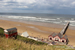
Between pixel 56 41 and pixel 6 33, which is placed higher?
pixel 6 33

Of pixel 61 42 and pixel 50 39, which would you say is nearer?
pixel 61 42

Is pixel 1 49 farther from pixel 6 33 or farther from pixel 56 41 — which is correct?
pixel 56 41

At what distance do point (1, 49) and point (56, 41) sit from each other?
66.8 ft

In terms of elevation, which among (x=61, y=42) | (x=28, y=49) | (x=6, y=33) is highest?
(x=28, y=49)

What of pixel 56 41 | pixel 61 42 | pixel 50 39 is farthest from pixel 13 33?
pixel 61 42

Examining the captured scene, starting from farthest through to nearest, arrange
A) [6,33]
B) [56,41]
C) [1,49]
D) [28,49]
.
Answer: [56,41] → [6,33] → [28,49] → [1,49]

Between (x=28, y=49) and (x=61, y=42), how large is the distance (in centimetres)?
1877

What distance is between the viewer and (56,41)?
2355 cm

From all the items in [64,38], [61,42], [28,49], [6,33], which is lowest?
[61,42]

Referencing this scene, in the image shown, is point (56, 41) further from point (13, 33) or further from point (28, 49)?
point (28, 49)

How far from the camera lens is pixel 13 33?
24.0m

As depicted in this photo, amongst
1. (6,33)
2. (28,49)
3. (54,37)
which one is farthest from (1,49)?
(54,37)

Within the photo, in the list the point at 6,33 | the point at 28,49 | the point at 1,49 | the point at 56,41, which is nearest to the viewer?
the point at 1,49

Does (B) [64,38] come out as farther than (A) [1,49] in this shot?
Yes
